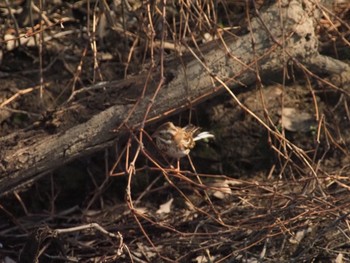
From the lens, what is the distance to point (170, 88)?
5.43 m

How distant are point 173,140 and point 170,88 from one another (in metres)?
0.38

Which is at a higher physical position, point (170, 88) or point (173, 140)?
point (170, 88)

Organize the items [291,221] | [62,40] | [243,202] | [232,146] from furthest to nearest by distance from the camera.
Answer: [62,40], [232,146], [243,202], [291,221]

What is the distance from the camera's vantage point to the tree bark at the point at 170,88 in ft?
17.2

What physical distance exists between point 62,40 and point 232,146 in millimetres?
1784

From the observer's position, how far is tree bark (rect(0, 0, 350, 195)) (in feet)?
17.2

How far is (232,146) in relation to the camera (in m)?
6.00

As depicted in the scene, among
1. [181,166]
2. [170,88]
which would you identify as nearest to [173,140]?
[170,88]

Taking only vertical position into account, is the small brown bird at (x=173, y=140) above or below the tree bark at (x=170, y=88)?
below

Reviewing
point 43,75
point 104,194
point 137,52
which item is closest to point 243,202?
point 104,194

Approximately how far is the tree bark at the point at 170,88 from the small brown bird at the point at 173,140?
0.16m

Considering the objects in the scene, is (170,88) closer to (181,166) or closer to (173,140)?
(173,140)

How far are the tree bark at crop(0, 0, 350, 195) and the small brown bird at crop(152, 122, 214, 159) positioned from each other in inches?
6.1

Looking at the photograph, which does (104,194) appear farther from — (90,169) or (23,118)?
(23,118)
